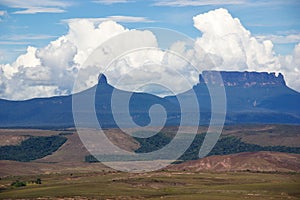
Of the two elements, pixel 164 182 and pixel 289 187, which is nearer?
pixel 289 187

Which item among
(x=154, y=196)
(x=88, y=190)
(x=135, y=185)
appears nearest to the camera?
(x=154, y=196)

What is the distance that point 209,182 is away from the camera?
645ft

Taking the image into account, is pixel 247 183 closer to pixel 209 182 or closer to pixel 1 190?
pixel 209 182

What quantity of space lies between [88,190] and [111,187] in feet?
27.5

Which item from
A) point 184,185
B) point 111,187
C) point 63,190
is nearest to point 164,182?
point 184,185

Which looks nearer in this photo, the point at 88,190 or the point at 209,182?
the point at 88,190

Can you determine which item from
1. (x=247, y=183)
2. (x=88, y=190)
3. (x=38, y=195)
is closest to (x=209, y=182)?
(x=247, y=183)

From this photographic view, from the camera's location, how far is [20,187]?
616 feet

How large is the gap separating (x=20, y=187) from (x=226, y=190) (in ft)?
166

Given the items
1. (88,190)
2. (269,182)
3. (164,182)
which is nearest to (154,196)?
(88,190)

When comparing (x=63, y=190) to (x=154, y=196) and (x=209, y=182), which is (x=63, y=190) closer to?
(x=154, y=196)

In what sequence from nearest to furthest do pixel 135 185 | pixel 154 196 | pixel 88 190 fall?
1. pixel 154 196
2. pixel 88 190
3. pixel 135 185

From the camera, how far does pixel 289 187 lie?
587 ft

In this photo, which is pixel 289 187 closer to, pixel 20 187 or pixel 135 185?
pixel 135 185
